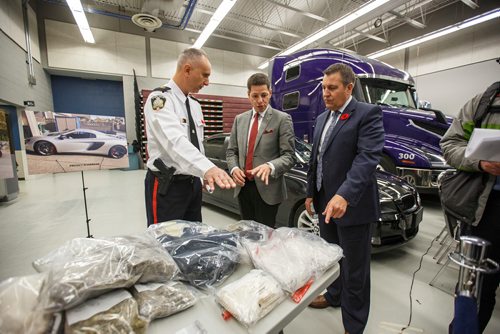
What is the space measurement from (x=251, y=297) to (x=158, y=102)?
97cm

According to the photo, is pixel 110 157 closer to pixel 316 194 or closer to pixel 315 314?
pixel 316 194

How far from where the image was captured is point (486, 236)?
1149mm

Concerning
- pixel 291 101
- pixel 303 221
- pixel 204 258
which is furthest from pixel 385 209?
pixel 291 101

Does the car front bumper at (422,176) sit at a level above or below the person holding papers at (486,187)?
below

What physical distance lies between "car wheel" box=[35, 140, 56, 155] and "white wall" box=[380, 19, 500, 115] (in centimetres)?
923

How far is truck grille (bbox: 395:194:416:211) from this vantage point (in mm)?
2109

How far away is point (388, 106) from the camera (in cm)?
385

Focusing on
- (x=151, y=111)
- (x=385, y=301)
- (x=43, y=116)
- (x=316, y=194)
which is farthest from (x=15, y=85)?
(x=385, y=301)

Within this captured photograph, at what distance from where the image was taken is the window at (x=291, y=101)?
4.43 meters

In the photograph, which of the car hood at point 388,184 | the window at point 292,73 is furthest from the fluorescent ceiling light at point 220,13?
the car hood at point 388,184

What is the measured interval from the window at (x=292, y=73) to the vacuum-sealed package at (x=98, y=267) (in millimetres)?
4334

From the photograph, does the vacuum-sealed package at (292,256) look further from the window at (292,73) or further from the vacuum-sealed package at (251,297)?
the window at (292,73)

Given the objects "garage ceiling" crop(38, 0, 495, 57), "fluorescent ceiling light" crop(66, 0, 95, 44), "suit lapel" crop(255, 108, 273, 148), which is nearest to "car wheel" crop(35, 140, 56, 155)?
"suit lapel" crop(255, 108, 273, 148)

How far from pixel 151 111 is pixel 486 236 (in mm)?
1767
